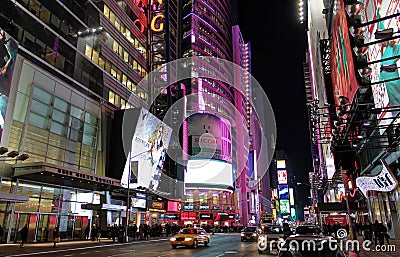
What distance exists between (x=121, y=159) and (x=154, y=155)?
9.19 m

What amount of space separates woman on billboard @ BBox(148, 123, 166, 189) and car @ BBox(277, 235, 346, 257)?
42.0 m

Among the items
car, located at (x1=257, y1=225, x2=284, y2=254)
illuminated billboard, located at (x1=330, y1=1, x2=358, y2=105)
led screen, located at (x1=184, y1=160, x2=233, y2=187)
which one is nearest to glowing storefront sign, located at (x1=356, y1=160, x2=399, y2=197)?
illuminated billboard, located at (x1=330, y1=1, x2=358, y2=105)

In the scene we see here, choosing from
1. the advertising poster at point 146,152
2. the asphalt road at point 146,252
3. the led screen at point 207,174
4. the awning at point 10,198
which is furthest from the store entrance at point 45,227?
the led screen at point 207,174

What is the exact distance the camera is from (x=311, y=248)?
945cm

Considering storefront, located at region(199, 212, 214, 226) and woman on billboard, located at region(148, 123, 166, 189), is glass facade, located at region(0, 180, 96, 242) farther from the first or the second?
storefront, located at region(199, 212, 214, 226)

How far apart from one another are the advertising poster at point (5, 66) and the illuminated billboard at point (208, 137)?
271ft

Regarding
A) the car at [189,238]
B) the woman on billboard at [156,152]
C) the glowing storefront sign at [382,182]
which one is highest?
the woman on billboard at [156,152]

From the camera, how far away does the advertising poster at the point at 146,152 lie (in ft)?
150

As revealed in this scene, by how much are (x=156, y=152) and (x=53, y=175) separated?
24.6m

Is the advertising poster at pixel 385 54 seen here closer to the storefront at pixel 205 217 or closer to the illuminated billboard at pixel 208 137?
the storefront at pixel 205 217

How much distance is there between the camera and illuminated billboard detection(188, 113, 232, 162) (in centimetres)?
10919

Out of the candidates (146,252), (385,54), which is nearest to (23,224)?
(146,252)

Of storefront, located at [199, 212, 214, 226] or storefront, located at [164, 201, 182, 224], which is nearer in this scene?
storefront, located at [164, 201, 182, 224]

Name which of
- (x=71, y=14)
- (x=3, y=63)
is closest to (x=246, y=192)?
(x=71, y=14)
